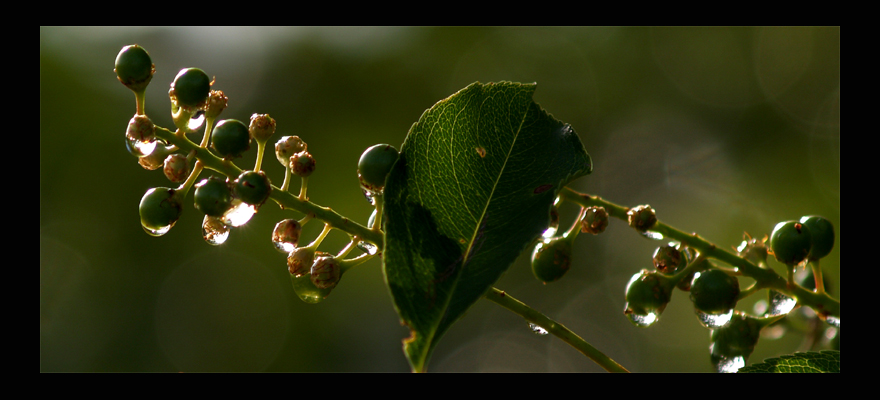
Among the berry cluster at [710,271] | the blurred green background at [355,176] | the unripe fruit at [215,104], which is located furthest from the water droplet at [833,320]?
the blurred green background at [355,176]

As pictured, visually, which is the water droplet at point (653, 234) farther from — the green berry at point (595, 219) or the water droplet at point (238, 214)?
the water droplet at point (238, 214)

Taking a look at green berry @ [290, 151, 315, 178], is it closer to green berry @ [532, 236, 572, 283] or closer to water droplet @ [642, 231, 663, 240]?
green berry @ [532, 236, 572, 283]

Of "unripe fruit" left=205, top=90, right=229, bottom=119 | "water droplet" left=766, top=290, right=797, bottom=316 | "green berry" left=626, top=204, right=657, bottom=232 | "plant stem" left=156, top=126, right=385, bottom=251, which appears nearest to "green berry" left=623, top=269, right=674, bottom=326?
"green berry" left=626, top=204, right=657, bottom=232

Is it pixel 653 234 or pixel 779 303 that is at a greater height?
pixel 779 303

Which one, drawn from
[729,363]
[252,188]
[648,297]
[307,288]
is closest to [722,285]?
[648,297]

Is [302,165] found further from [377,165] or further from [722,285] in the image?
[722,285]

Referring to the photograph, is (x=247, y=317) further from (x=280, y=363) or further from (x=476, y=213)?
(x=476, y=213)
